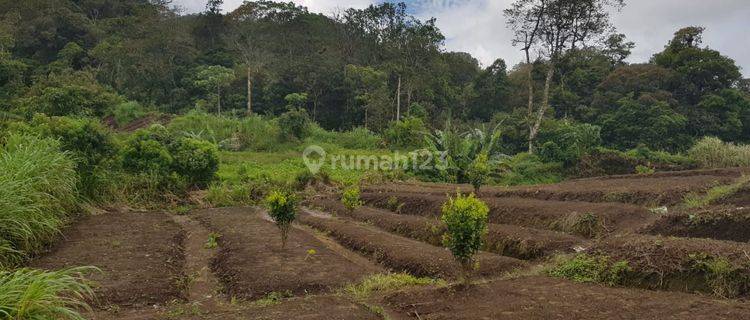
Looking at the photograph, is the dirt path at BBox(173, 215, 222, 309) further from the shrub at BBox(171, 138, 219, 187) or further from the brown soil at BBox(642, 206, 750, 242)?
the brown soil at BBox(642, 206, 750, 242)

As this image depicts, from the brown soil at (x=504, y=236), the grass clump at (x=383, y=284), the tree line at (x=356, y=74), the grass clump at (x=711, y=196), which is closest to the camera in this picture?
the grass clump at (x=383, y=284)

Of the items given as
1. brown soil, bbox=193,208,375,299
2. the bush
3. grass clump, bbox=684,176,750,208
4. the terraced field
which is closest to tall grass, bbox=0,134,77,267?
the terraced field

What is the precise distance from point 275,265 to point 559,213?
5992 millimetres

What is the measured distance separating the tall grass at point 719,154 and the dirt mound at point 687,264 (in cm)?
1578

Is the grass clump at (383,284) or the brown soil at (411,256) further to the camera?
the brown soil at (411,256)

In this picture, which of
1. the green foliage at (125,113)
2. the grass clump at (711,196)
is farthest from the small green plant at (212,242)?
the green foliage at (125,113)

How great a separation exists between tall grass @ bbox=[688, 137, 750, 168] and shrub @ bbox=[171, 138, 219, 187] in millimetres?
19676

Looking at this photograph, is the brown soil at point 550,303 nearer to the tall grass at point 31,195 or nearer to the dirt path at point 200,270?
the dirt path at point 200,270

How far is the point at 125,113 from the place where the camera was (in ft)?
114

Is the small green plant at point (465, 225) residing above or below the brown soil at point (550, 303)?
above

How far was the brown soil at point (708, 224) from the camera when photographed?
26.0ft

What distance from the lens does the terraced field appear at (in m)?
6.24

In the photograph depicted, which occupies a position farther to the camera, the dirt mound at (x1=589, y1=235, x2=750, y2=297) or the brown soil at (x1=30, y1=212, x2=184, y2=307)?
the brown soil at (x1=30, y1=212, x2=184, y2=307)

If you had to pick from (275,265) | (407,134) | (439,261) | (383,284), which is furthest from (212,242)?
(407,134)
